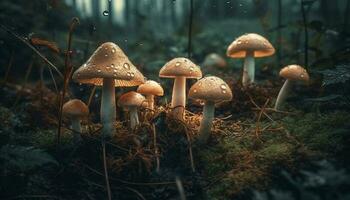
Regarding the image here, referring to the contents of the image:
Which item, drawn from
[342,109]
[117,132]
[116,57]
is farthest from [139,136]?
[342,109]

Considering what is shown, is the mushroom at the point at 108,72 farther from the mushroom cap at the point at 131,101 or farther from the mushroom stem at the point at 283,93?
the mushroom stem at the point at 283,93

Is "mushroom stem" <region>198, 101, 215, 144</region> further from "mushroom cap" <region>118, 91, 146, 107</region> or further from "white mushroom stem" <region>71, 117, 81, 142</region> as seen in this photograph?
"white mushroom stem" <region>71, 117, 81, 142</region>

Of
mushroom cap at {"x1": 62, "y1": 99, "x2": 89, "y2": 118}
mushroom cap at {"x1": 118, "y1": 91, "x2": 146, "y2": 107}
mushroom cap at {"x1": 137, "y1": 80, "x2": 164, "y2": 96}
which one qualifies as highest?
mushroom cap at {"x1": 137, "y1": 80, "x2": 164, "y2": 96}

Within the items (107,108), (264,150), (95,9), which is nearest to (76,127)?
(107,108)

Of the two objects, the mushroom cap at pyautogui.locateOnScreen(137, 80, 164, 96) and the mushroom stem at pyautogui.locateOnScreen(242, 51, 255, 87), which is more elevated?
the mushroom stem at pyautogui.locateOnScreen(242, 51, 255, 87)

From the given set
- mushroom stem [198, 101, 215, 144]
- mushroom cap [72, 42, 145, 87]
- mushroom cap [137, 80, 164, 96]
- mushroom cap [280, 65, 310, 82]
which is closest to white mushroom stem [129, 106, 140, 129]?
mushroom cap [137, 80, 164, 96]

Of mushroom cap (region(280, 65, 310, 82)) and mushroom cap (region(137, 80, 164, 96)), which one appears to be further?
mushroom cap (region(280, 65, 310, 82))

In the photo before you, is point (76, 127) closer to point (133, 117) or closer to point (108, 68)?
point (133, 117)
